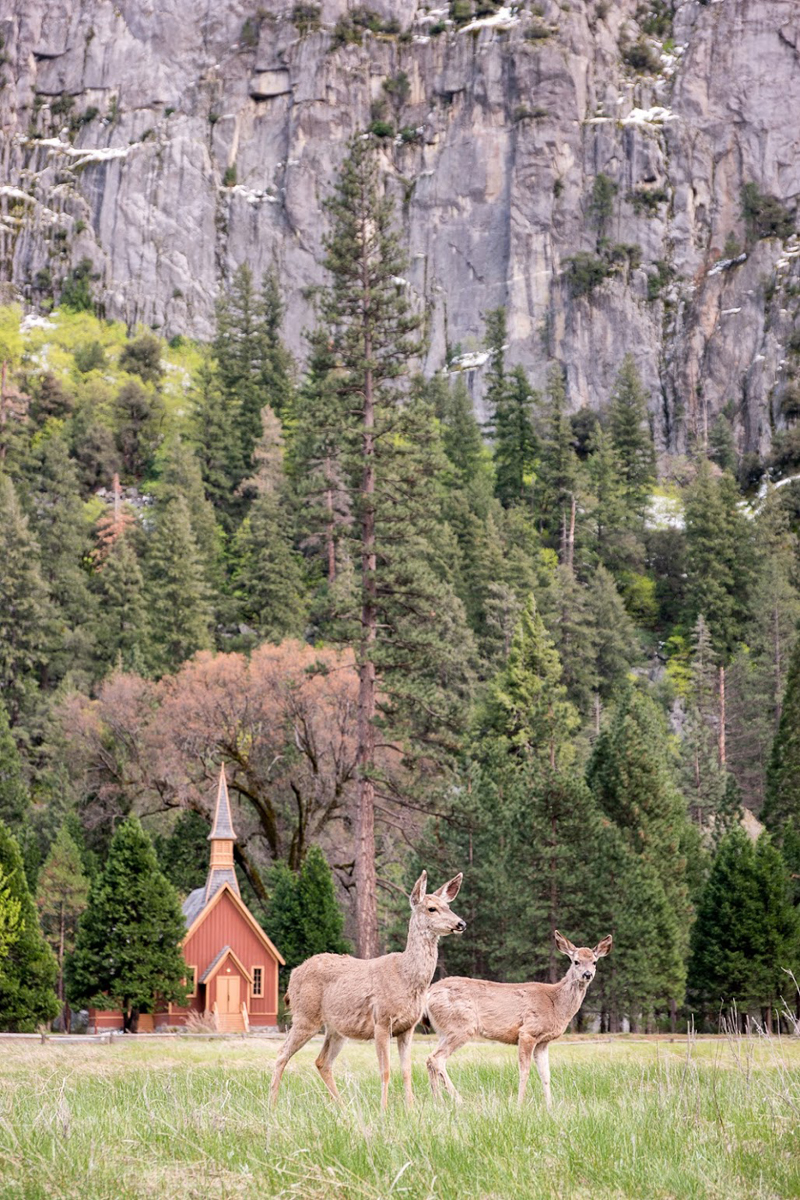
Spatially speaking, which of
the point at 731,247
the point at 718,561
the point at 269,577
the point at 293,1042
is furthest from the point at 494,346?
the point at 293,1042

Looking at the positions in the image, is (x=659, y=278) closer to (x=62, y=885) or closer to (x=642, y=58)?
(x=642, y=58)

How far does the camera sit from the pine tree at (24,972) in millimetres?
35688

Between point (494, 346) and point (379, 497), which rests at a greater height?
point (494, 346)

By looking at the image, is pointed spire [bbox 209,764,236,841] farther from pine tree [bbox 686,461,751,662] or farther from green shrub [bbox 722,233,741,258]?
green shrub [bbox 722,233,741,258]

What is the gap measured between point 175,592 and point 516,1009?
63.7 metres

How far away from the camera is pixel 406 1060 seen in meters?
9.76

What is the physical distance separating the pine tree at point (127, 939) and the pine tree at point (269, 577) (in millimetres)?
37117

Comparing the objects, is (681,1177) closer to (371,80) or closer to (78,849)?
(78,849)

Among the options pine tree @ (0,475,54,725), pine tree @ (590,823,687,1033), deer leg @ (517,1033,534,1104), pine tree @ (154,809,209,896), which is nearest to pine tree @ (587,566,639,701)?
pine tree @ (0,475,54,725)

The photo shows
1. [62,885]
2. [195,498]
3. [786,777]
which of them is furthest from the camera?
[195,498]

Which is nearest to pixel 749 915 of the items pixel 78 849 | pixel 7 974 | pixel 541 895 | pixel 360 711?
pixel 541 895

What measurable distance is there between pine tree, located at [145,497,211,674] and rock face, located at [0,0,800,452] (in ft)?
154

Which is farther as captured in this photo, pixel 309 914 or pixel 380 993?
pixel 309 914

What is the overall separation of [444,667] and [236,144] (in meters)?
86.5
